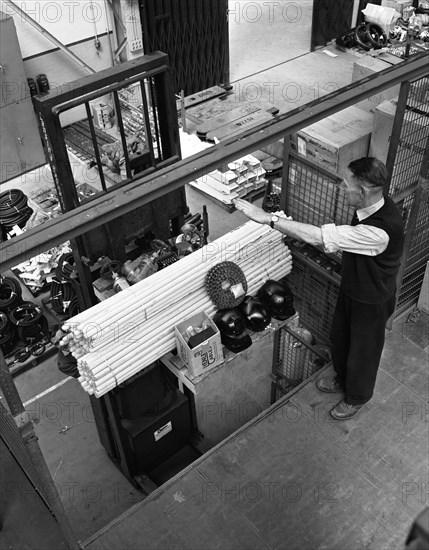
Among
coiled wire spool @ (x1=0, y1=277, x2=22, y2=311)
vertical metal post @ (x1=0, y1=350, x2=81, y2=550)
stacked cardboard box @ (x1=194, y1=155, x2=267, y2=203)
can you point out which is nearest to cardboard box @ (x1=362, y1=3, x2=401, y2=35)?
stacked cardboard box @ (x1=194, y1=155, x2=267, y2=203)

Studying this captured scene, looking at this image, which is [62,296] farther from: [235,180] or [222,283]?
[222,283]

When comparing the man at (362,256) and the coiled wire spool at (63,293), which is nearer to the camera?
the man at (362,256)

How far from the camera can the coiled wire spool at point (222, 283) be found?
12.5 ft

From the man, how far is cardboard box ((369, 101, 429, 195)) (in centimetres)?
80

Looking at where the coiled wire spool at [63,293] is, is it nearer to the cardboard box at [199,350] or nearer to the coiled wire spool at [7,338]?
the coiled wire spool at [7,338]

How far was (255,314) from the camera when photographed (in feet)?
12.8

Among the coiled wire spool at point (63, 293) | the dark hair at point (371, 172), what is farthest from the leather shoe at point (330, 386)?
the coiled wire spool at point (63, 293)

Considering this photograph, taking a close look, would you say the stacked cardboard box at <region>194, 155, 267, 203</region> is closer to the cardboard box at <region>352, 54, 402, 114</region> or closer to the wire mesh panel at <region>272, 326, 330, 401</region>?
the cardboard box at <region>352, 54, 402, 114</region>

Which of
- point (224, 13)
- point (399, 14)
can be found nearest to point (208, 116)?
point (224, 13)

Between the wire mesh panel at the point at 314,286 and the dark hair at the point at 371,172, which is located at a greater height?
the dark hair at the point at 371,172

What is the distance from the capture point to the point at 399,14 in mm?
11062

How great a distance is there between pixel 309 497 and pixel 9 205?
6.14m

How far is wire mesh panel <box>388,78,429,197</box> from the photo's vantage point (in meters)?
4.13

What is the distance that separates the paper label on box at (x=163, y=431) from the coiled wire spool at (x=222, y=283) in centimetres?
175
